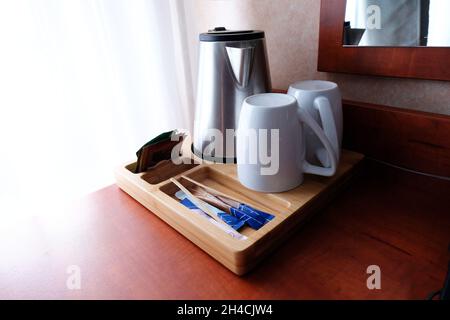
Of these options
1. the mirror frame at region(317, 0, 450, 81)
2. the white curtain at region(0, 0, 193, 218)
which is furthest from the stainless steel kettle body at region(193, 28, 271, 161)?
the white curtain at region(0, 0, 193, 218)

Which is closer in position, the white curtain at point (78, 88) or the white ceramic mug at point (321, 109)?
the white ceramic mug at point (321, 109)

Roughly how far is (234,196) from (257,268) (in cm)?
16

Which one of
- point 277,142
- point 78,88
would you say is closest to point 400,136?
point 277,142

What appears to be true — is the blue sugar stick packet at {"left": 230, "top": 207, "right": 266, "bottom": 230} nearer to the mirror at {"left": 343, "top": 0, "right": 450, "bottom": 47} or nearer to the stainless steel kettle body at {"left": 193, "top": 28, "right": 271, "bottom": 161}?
the stainless steel kettle body at {"left": 193, "top": 28, "right": 271, "bottom": 161}

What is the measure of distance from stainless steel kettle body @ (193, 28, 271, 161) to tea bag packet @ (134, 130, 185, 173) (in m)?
0.06

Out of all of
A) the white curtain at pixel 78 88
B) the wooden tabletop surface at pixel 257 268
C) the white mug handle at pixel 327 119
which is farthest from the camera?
the white curtain at pixel 78 88

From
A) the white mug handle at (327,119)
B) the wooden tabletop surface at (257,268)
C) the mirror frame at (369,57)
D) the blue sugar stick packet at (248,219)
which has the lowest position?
the wooden tabletop surface at (257,268)

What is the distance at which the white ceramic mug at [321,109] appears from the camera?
492 millimetres

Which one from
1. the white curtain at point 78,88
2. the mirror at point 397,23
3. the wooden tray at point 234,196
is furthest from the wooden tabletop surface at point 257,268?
the mirror at point 397,23

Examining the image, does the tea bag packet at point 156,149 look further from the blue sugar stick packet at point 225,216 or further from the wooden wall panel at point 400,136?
the wooden wall panel at point 400,136

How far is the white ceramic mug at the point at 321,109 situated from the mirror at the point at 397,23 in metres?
0.12

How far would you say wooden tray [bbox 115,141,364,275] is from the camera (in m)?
0.40
